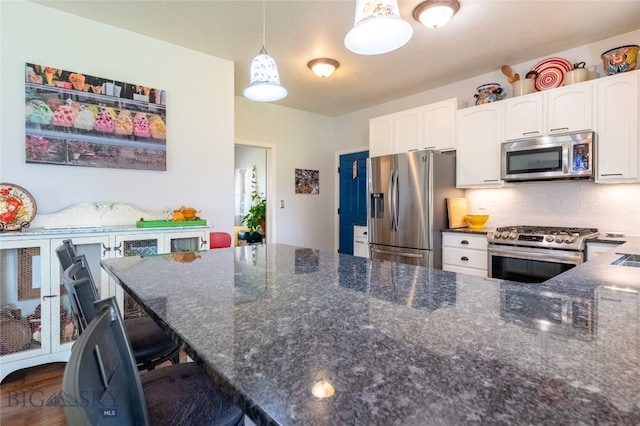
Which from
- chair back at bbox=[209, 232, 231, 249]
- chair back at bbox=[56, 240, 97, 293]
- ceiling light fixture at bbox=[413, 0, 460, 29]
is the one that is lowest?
chair back at bbox=[209, 232, 231, 249]

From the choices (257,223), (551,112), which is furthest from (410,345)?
(257,223)

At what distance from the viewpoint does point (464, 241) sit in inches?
130

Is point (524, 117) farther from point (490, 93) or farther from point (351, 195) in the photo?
point (351, 195)

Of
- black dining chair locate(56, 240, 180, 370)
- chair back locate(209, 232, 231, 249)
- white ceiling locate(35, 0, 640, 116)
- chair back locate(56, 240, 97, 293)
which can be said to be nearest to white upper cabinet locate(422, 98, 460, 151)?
white ceiling locate(35, 0, 640, 116)

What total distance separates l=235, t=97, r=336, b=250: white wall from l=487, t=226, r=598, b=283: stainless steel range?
275 cm

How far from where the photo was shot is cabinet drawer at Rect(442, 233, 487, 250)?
3.17 m

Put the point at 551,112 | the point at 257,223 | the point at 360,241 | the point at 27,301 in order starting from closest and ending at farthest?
the point at 27,301 < the point at 551,112 < the point at 360,241 < the point at 257,223

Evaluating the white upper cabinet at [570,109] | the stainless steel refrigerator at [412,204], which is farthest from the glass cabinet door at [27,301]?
the white upper cabinet at [570,109]

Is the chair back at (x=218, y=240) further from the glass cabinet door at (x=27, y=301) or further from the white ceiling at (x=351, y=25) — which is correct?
the white ceiling at (x=351, y=25)

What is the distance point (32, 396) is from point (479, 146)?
4.06m

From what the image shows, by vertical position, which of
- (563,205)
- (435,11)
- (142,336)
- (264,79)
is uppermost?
(435,11)

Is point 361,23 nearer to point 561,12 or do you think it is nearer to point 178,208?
point 561,12

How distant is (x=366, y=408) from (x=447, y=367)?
17cm

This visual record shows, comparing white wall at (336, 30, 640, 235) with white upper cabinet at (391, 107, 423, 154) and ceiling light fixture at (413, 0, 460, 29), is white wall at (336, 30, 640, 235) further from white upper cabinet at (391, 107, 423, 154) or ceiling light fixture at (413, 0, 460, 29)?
ceiling light fixture at (413, 0, 460, 29)
